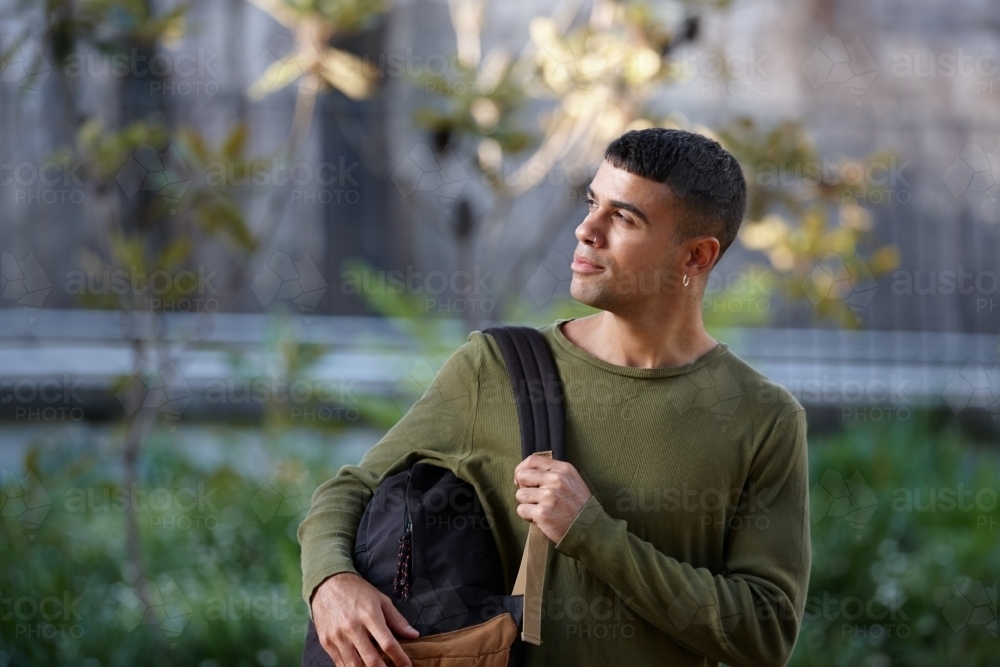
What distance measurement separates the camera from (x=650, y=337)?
2.11 metres

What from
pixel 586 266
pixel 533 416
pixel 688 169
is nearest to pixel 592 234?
pixel 586 266

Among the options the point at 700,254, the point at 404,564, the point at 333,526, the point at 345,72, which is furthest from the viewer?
the point at 345,72

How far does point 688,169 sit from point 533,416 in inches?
21.5

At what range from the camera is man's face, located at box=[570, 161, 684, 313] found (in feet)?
6.69

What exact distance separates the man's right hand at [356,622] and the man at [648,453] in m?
0.01

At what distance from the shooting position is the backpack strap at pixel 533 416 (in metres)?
1.88

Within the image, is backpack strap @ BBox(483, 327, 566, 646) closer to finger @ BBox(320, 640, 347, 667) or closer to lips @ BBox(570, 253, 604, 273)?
lips @ BBox(570, 253, 604, 273)

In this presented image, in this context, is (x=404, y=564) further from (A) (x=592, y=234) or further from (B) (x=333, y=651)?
(A) (x=592, y=234)

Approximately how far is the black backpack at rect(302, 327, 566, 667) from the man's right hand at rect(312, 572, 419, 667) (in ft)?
0.10

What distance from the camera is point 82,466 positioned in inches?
185

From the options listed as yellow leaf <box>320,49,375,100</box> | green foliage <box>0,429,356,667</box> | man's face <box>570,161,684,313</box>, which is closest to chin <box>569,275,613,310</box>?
man's face <box>570,161,684,313</box>

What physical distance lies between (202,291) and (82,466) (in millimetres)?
1571

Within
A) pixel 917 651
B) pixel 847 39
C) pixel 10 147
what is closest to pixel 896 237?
pixel 847 39

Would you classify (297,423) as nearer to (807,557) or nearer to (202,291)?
(202,291)
